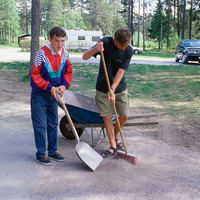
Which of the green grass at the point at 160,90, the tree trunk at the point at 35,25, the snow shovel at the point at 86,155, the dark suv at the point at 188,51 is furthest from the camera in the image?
the dark suv at the point at 188,51

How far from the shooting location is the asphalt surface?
3.26 metres

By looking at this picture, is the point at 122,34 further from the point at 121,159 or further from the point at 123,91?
the point at 121,159

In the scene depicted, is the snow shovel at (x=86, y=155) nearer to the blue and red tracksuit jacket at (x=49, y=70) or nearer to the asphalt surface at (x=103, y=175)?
the asphalt surface at (x=103, y=175)

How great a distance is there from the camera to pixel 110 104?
4.42 m

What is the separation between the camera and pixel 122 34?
393 cm

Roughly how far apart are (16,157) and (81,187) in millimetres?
1300

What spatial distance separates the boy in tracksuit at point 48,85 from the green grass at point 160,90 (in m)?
3.47

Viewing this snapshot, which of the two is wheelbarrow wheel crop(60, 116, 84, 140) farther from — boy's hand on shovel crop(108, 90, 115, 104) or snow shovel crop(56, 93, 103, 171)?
boy's hand on shovel crop(108, 90, 115, 104)

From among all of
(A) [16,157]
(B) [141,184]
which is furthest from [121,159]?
(A) [16,157]

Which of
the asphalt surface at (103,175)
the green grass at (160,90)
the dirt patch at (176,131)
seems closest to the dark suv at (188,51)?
the green grass at (160,90)

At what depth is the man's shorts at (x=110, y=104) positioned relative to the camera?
436cm

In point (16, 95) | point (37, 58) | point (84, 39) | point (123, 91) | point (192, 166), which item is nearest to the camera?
point (37, 58)

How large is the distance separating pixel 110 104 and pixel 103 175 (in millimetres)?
1078

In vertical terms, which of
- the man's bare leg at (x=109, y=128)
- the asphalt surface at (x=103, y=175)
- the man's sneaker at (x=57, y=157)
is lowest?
the asphalt surface at (x=103, y=175)
